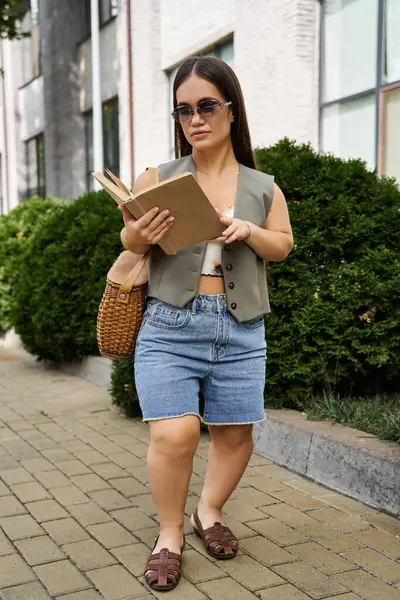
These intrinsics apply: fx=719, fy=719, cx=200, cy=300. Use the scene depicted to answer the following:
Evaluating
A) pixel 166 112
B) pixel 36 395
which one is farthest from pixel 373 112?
pixel 166 112

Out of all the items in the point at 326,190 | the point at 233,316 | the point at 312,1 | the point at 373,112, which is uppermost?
the point at 312,1

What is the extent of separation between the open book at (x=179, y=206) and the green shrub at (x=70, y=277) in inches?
150

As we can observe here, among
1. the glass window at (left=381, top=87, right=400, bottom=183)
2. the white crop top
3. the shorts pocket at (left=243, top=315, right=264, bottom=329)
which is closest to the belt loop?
the white crop top

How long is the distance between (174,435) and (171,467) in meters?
0.14

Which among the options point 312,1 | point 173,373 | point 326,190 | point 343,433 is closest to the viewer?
point 173,373

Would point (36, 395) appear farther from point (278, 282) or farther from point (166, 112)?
point (166, 112)

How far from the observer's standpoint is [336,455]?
149 inches

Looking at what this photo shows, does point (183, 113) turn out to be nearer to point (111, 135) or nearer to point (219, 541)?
point (219, 541)

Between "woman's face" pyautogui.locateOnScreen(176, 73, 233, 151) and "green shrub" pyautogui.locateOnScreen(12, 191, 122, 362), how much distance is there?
3.65m

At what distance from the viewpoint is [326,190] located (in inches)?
180

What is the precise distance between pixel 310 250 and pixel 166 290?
1974mm

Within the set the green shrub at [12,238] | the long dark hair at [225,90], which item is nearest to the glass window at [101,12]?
the green shrub at [12,238]

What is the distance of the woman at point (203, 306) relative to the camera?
2682 mm

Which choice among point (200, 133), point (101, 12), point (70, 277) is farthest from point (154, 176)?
point (101, 12)
